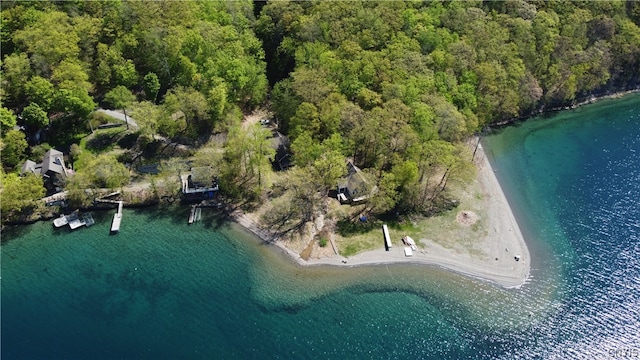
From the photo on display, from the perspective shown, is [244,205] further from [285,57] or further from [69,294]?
[285,57]

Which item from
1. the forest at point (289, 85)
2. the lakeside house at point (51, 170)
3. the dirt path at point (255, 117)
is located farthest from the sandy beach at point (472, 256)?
the lakeside house at point (51, 170)

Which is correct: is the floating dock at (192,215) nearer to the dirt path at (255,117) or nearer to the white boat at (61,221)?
the white boat at (61,221)

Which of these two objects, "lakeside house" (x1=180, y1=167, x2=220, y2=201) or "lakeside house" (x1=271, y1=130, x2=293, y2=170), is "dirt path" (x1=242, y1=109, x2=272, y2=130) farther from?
"lakeside house" (x1=180, y1=167, x2=220, y2=201)

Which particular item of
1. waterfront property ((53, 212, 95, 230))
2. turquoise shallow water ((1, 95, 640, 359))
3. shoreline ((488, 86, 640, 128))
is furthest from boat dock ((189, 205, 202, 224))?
shoreline ((488, 86, 640, 128))

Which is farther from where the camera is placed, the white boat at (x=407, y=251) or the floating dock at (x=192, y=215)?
the floating dock at (x=192, y=215)

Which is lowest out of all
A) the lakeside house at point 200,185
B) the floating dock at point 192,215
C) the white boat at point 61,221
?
the floating dock at point 192,215

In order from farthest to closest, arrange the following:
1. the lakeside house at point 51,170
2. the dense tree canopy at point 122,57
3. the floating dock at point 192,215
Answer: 1. the dense tree canopy at point 122,57
2. the floating dock at point 192,215
3. the lakeside house at point 51,170
